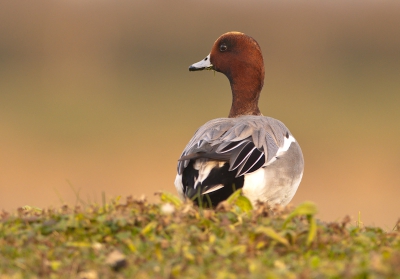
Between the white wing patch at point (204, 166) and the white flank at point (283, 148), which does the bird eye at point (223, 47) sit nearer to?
the white flank at point (283, 148)

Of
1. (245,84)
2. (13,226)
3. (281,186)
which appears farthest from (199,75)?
(13,226)

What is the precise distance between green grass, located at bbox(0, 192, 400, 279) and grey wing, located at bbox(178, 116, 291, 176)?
1.06m

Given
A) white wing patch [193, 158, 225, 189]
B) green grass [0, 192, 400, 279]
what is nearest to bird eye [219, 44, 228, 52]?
white wing patch [193, 158, 225, 189]

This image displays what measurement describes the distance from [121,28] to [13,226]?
23.6 m

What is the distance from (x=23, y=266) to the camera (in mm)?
3291

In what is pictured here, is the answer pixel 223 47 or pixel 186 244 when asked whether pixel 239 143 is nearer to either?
pixel 186 244

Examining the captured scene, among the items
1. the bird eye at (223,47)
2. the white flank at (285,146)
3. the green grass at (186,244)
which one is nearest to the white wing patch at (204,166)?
the white flank at (285,146)

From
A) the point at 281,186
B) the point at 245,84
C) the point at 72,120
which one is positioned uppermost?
the point at 245,84

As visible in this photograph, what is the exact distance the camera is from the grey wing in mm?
5340

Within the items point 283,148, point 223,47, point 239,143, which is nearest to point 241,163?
point 239,143

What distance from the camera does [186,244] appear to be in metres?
3.53

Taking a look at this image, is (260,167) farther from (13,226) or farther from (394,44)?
(394,44)

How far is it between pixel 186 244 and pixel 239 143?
2.11m

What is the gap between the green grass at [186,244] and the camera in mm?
3146
